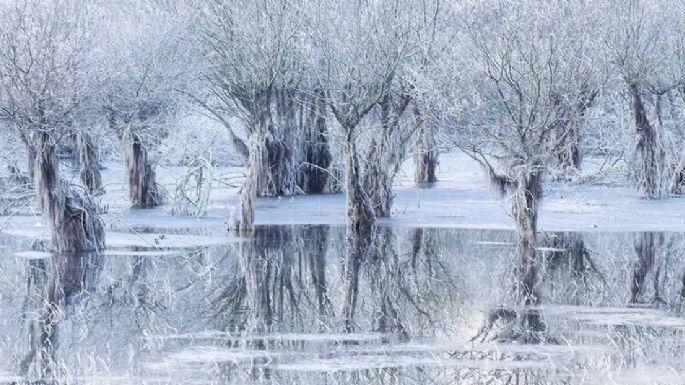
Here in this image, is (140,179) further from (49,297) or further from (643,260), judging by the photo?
(49,297)

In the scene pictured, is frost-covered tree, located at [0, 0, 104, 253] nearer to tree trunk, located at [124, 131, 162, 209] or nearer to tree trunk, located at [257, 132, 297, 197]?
tree trunk, located at [124, 131, 162, 209]

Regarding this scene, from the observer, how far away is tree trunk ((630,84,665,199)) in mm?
49875

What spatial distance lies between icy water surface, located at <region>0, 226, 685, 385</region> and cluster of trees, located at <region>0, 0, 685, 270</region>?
78.9 inches

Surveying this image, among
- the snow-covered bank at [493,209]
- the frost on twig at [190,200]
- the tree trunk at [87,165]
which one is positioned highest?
the tree trunk at [87,165]

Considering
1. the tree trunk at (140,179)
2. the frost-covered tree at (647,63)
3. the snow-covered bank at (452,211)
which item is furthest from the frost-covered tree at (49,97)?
the frost-covered tree at (647,63)

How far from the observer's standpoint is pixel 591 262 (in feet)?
103

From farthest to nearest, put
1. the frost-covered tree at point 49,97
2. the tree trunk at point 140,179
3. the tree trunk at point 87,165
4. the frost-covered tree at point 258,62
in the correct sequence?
1. the tree trunk at point 87,165
2. the tree trunk at point 140,179
3. the frost-covered tree at point 258,62
4. the frost-covered tree at point 49,97

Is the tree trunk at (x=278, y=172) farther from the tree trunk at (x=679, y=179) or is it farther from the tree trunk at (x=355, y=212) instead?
the tree trunk at (x=679, y=179)

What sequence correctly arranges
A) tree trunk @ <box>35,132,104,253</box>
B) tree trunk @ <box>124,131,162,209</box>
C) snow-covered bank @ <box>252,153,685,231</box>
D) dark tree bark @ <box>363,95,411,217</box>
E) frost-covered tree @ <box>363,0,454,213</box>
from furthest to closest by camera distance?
tree trunk @ <box>124,131,162,209</box> → snow-covered bank @ <box>252,153,685,231</box> → dark tree bark @ <box>363,95,411,217</box> → frost-covered tree @ <box>363,0,454,213</box> → tree trunk @ <box>35,132,104,253</box>

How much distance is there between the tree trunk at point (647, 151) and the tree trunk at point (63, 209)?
79.5ft

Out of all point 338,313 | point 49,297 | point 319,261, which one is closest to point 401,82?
point 319,261

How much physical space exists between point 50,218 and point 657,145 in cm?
2633

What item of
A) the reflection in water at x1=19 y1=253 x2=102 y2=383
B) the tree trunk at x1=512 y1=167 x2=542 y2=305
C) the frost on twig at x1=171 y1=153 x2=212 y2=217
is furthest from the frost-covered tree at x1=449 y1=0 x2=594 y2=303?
the frost on twig at x1=171 y1=153 x2=212 y2=217

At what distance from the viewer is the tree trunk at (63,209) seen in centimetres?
2989
